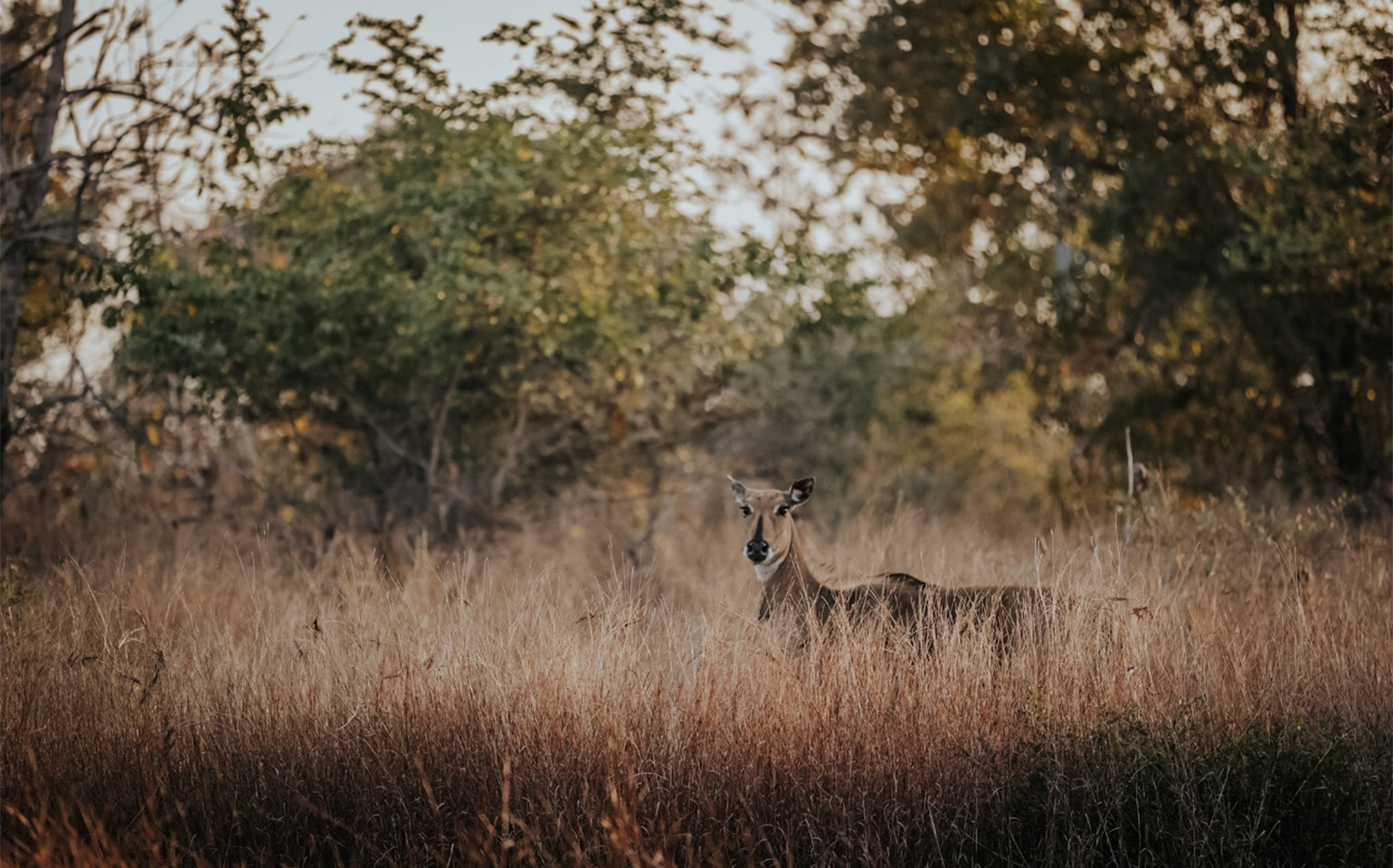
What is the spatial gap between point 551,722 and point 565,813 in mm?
559

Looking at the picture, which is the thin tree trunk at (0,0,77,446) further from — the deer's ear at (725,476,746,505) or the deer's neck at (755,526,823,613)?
the deer's neck at (755,526,823,613)

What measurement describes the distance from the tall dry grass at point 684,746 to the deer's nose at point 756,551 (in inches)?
41.6

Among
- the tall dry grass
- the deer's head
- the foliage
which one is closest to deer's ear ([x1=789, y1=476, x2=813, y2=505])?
the deer's head

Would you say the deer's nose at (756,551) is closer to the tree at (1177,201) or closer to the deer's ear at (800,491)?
the deer's ear at (800,491)

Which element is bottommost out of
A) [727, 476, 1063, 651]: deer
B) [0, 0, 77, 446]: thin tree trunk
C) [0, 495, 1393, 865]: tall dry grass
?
[0, 495, 1393, 865]: tall dry grass

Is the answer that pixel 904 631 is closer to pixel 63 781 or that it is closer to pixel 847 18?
pixel 63 781

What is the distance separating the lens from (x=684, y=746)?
20.5 feet

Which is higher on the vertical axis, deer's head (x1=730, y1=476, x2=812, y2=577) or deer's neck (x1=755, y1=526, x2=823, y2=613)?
deer's head (x1=730, y1=476, x2=812, y2=577)

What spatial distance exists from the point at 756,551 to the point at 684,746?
7.61 ft

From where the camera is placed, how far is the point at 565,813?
591 cm

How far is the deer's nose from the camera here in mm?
Answer: 8406

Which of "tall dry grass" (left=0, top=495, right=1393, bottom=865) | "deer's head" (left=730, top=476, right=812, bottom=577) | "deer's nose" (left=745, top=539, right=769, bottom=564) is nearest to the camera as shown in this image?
"tall dry grass" (left=0, top=495, right=1393, bottom=865)

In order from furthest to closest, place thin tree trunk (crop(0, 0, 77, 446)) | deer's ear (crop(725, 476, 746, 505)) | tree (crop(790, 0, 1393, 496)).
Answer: tree (crop(790, 0, 1393, 496)) < thin tree trunk (crop(0, 0, 77, 446)) < deer's ear (crop(725, 476, 746, 505))

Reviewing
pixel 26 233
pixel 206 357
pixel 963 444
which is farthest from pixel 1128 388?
pixel 26 233
